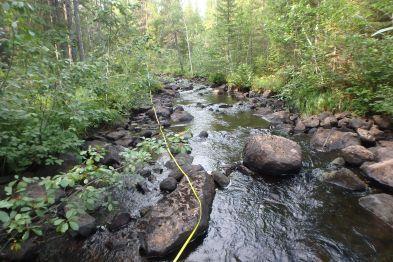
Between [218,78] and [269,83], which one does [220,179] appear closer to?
[269,83]

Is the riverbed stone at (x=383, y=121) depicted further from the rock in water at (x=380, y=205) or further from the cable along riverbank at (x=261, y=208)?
the rock in water at (x=380, y=205)

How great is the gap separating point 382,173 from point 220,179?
3272mm

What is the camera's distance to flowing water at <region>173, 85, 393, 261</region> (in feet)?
12.0

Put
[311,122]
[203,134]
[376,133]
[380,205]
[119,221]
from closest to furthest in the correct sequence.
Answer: [119,221]
[380,205]
[376,133]
[203,134]
[311,122]

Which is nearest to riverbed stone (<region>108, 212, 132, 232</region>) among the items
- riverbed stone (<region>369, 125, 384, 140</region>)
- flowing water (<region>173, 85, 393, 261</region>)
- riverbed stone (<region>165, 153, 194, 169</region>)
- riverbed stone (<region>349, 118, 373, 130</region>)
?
flowing water (<region>173, 85, 393, 261</region>)

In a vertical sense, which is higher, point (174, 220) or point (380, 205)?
point (174, 220)

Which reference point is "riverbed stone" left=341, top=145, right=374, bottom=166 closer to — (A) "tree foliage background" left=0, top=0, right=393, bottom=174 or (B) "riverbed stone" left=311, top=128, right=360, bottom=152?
(B) "riverbed stone" left=311, top=128, right=360, bottom=152

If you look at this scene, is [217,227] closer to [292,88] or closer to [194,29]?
[292,88]

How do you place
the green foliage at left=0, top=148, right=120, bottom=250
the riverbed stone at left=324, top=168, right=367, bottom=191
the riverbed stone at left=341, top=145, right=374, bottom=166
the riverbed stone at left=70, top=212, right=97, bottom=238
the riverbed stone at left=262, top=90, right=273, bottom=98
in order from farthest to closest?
1. the riverbed stone at left=262, top=90, right=273, bottom=98
2. the riverbed stone at left=341, top=145, right=374, bottom=166
3. the riverbed stone at left=324, top=168, right=367, bottom=191
4. the riverbed stone at left=70, top=212, right=97, bottom=238
5. the green foliage at left=0, top=148, right=120, bottom=250

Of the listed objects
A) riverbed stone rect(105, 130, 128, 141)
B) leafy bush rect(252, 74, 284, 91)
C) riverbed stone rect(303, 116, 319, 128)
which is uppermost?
leafy bush rect(252, 74, 284, 91)

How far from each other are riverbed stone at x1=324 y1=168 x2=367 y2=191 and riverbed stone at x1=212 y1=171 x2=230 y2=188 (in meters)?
2.20

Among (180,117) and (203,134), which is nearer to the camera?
(203,134)

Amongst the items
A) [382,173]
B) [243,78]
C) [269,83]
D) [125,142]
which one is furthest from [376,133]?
[243,78]

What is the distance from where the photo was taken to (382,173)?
16.7 feet
